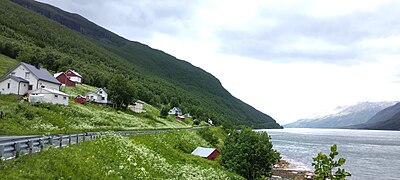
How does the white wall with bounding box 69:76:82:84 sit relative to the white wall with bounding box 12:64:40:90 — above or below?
above

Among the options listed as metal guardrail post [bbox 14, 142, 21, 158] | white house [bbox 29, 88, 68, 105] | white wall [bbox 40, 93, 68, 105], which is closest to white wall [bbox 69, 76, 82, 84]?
white house [bbox 29, 88, 68, 105]

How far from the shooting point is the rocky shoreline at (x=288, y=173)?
67988 mm

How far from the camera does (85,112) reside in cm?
7575

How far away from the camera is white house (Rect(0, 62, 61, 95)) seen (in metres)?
84.4

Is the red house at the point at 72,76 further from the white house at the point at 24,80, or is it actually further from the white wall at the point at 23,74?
the white wall at the point at 23,74

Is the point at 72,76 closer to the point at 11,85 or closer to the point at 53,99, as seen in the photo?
the point at 11,85

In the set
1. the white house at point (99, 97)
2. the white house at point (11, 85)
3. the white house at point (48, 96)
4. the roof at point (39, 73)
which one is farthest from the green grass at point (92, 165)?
the white house at point (99, 97)

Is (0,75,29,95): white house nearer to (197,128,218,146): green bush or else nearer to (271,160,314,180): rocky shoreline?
(197,128,218,146): green bush

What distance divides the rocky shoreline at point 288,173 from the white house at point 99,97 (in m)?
66.1

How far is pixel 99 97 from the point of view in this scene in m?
119

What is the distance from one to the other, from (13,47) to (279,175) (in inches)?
5215

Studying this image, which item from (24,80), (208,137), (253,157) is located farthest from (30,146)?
(24,80)

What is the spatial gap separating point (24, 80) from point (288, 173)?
70.5 metres

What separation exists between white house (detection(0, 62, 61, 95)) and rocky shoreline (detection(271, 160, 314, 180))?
2583 inches
